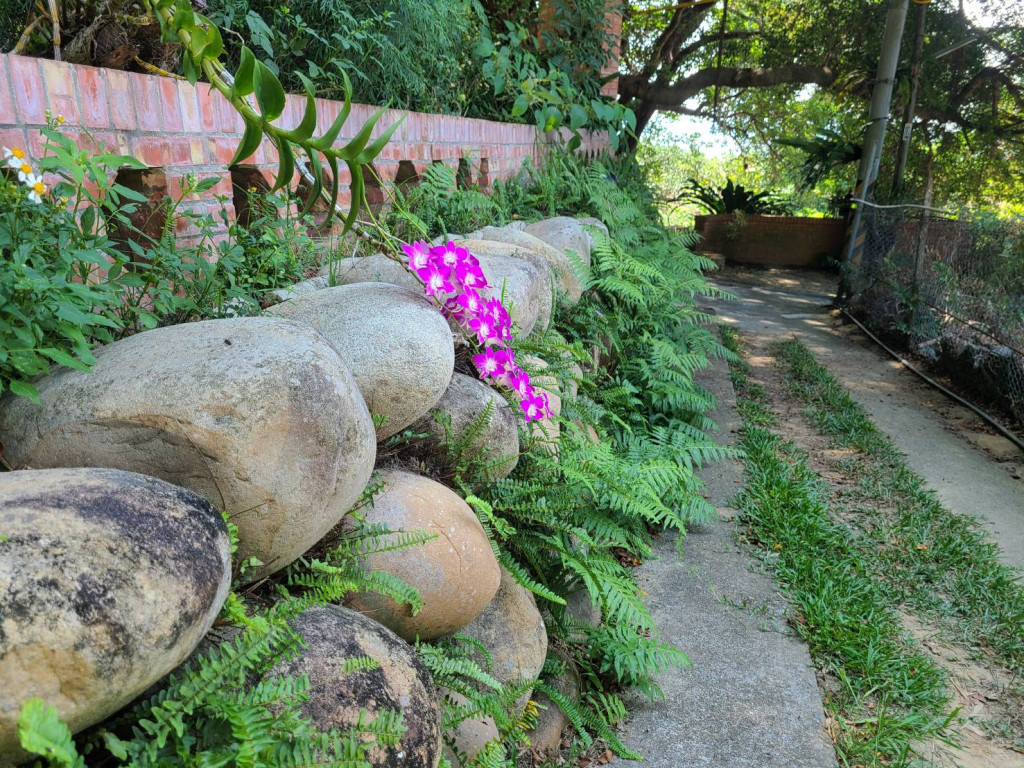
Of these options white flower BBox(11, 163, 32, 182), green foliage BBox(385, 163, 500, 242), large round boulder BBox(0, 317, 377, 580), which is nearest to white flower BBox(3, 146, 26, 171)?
white flower BBox(11, 163, 32, 182)

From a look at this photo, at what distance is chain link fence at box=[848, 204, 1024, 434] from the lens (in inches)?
222

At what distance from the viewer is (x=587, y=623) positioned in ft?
8.55

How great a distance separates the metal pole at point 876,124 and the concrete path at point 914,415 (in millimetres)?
804

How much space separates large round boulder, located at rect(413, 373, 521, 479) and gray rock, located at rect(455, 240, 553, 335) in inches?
15.7

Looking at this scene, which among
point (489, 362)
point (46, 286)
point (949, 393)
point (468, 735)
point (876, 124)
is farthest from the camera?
point (876, 124)

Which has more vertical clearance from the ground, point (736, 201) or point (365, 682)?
point (736, 201)

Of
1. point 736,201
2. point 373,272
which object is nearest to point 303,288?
point 373,272

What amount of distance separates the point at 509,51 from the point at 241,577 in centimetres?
469

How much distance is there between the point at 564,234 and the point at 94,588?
12.2 ft

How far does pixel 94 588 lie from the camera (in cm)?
99

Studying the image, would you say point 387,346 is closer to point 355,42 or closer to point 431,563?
point 431,563

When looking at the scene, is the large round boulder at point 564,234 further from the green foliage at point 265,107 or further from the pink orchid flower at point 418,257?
the green foliage at point 265,107

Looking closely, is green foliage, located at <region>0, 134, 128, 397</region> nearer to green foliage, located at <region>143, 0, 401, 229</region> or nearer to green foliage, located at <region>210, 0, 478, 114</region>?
green foliage, located at <region>143, 0, 401, 229</region>

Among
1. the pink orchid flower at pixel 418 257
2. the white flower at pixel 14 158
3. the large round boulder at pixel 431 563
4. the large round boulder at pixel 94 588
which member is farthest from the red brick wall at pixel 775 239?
the large round boulder at pixel 94 588
